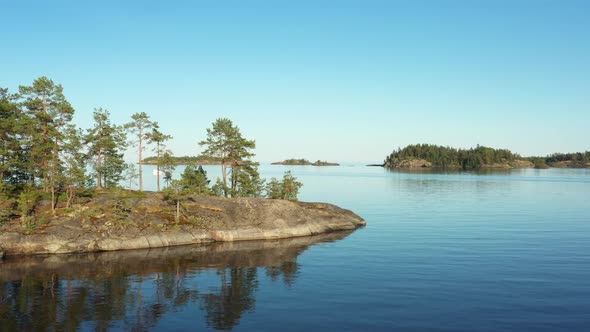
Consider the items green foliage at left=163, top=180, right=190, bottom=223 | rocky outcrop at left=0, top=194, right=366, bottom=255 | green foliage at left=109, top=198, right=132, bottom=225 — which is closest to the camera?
rocky outcrop at left=0, top=194, right=366, bottom=255

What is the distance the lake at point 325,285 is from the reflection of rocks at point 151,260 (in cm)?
12

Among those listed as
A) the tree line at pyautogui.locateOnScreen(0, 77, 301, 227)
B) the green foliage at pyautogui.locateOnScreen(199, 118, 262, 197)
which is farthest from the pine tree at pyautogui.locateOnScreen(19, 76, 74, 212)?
the green foliage at pyautogui.locateOnScreen(199, 118, 262, 197)

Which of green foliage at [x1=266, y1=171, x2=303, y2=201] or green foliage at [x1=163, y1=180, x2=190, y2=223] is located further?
green foliage at [x1=266, y1=171, x2=303, y2=201]

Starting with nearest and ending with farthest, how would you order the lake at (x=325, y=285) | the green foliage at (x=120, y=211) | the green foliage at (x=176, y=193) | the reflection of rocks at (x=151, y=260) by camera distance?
1. the lake at (x=325, y=285)
2. the reflection of rocks at (x=151, y=260)
3. the green foliage at (x=120, y=211)
4. the green foliage at (x=176, y=193)

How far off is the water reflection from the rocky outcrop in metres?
2.10

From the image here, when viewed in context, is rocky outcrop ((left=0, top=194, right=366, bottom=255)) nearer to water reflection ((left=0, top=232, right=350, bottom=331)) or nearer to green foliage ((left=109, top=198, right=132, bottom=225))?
green foliage ((left=109, top=198, right=132, bottom=225))

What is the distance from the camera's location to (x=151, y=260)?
43.8 m

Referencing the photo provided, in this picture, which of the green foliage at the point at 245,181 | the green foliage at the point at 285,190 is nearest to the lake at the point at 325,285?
the green foliage at the point at 285,190

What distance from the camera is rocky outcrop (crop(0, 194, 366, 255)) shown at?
47.0 m

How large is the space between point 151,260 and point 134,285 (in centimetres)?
919

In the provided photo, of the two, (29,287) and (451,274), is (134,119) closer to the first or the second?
(29,287)

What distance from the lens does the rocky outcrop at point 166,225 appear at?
154 feet

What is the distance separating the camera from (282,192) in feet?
237

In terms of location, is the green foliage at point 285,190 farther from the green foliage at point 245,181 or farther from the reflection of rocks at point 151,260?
the reflection of rocks at point 151,260
